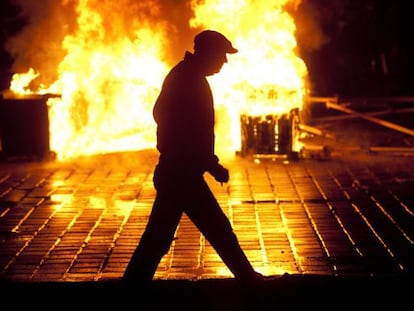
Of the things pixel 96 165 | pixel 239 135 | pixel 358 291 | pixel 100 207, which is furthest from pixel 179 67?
pixel 239 135

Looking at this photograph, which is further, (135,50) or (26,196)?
(135,50)

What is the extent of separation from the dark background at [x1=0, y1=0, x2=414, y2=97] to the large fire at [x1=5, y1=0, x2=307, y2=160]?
598cm

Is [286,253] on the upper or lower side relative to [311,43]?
lower

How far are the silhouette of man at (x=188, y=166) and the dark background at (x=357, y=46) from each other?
13.4 meters

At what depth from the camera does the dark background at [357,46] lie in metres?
19.0

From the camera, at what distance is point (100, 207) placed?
320 inches

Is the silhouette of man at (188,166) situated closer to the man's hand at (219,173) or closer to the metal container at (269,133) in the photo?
the man's hand at (219,173)

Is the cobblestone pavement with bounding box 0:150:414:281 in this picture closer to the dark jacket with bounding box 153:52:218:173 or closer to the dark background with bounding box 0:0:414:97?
the dark jacket with bounding box 153:52:218:173

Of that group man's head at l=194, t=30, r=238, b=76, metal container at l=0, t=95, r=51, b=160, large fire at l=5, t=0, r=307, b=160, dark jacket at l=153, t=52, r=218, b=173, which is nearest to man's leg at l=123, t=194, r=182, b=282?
dark jacket at l=153, t=52, r=218, b=173

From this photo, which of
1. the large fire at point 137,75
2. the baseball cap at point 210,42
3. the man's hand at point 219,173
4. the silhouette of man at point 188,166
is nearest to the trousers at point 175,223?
the silhouette of man at point 188,166

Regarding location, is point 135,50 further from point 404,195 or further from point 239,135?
point 404,195

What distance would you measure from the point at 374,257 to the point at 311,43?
13973 mm

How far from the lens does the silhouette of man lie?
16.3 feet

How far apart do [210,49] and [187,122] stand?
1.80 feet
